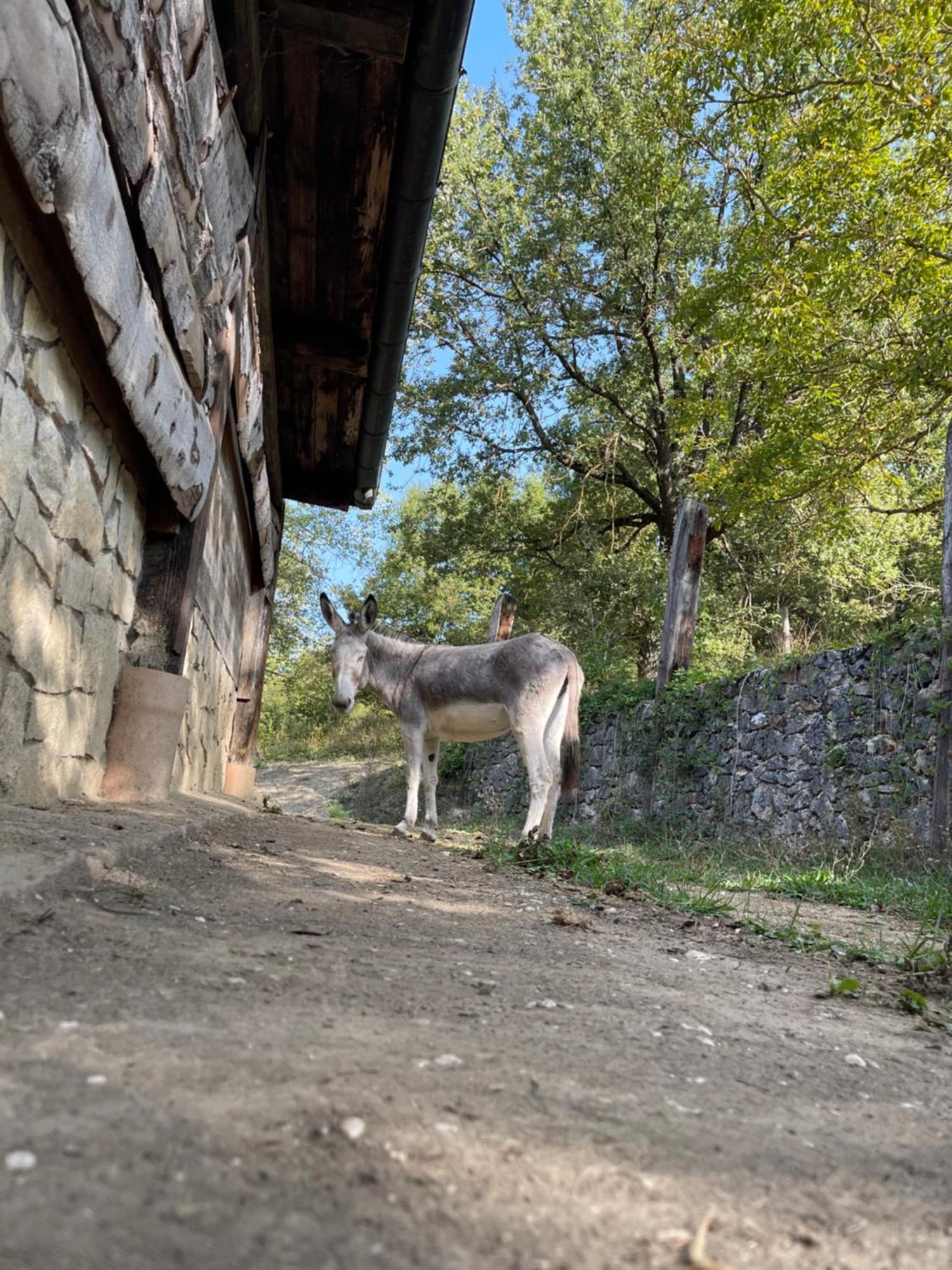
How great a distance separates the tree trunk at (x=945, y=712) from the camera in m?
6.93

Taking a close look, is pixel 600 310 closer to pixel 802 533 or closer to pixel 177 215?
pixel 802 533

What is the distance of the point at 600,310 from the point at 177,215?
15842mm

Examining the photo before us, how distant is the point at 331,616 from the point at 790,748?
514 centimetres

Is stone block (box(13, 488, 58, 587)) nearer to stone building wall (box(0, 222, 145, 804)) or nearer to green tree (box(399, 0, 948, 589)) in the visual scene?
stone building wall (box(0, 222, 145, 804))

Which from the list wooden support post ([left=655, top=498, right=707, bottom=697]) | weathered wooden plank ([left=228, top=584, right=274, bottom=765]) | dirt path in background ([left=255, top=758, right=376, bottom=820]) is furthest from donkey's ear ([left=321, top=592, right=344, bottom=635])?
dirt path in background ([left=255, top=758, right=376, bottom=820])

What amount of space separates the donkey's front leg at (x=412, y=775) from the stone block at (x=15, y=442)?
5.49 meters

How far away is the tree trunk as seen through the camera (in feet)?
22.7

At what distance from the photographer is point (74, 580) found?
3.37 meters

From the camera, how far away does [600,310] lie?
60.0 feet

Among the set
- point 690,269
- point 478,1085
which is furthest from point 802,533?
point 478,1085

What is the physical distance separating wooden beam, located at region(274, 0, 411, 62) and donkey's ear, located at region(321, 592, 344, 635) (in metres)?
5.42

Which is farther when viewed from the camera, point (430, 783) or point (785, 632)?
point (785, 632)

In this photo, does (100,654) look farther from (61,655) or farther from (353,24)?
(353,24)

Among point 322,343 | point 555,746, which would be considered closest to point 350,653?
point 555,746
